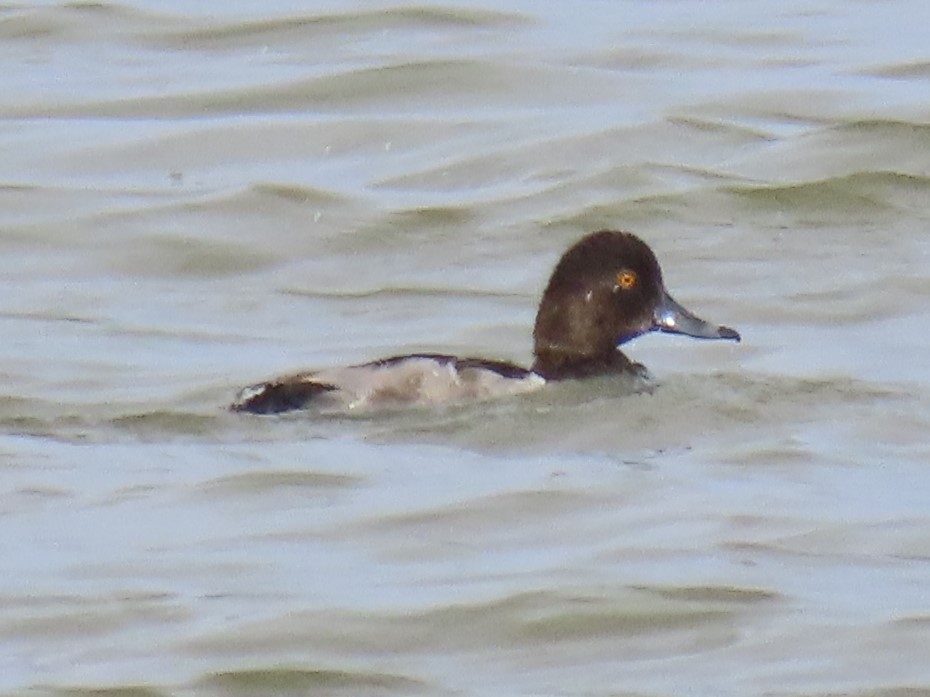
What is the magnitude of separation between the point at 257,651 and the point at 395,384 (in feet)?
8.47

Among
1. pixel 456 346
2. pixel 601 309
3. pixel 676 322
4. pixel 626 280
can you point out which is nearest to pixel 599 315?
pixel 601 309

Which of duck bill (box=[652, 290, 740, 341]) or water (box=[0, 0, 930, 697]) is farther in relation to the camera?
duck bill (box=[652, 290, 740, 341])

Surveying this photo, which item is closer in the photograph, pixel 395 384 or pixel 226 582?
pixel 226 582

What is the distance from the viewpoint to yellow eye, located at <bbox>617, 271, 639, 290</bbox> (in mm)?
10711

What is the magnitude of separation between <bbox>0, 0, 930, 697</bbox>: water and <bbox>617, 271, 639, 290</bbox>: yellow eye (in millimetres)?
394

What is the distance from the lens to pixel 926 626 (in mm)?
7605

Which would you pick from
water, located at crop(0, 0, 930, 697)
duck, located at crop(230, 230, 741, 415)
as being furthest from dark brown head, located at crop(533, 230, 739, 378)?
water, located at crop(0, 0, 930, 697)

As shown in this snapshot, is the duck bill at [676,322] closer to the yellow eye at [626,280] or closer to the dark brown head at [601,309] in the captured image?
the dark brown head at [601,309]

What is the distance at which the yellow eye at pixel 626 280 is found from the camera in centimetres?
1071

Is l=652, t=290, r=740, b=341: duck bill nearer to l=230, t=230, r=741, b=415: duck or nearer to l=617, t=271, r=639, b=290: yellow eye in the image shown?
l=230, t=230, r=741, b=415: duck

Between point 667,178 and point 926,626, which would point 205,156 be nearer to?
point 667,178

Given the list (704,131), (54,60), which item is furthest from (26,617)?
(54,60)

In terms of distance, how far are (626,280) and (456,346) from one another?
1319 millimetres

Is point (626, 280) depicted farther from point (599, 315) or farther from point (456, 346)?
point (456, 346)
